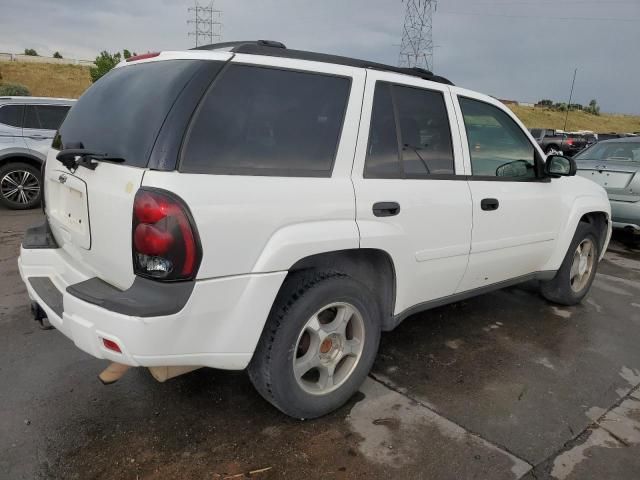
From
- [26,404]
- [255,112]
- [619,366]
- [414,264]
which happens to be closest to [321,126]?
[255,112]

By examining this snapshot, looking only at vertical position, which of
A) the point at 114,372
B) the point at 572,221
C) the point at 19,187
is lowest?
the point at 19,187

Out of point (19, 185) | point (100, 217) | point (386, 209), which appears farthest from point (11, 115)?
point (386, 209)

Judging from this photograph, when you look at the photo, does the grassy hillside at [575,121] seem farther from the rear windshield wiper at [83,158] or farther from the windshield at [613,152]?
the rear windshield wiper at [83,158]

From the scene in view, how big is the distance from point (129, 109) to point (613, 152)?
7708 millimetres

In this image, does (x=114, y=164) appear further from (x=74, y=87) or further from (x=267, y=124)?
(x=74, y=87)

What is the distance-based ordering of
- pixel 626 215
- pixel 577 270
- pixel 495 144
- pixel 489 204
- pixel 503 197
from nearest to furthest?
pixel 489 204 < pixel 503 197 < pixel 495 144 < pixel 577 270 < pixel 626 215

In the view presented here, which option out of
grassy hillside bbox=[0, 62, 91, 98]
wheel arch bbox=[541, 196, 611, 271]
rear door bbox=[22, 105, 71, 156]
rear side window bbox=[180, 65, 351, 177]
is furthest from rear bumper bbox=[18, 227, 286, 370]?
grassy hillside bbox=[0, 62, 91, 98]

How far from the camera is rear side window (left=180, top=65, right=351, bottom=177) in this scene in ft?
7.23

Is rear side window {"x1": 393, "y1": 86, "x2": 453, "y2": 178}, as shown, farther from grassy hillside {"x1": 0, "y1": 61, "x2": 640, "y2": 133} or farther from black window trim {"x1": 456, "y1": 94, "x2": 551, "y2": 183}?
grassy hillside {"x1": 0, "y1": 61, "x2": 640, "y2": 133}

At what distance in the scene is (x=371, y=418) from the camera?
9.29ft

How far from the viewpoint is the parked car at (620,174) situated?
22.3 ft

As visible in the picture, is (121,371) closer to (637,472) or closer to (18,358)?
(18,358)

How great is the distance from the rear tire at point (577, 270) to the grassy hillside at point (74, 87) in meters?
47.3

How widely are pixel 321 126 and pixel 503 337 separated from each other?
2.45m
